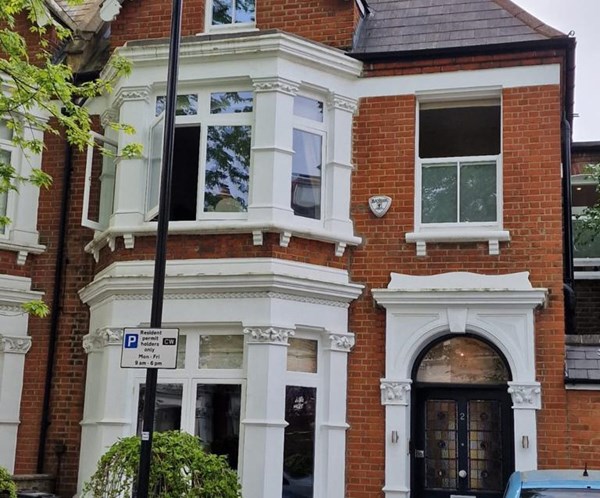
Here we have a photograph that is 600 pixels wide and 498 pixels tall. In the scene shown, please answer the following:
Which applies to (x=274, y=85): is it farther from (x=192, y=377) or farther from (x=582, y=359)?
(x=582, y=359)

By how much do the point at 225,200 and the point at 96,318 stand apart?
2.48 metres

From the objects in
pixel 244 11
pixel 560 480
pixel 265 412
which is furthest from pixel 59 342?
pixel 560 480

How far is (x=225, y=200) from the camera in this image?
11148 mm

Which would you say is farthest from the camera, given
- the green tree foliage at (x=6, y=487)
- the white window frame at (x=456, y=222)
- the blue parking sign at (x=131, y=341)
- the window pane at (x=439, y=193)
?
the window pane at (x=439, y=193)

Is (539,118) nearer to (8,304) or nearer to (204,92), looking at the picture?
(204,92)

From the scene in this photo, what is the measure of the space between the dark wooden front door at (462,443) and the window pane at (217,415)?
234cm

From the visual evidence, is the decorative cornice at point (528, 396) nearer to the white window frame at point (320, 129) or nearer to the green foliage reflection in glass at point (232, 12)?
the white window frame at point (320, 129)

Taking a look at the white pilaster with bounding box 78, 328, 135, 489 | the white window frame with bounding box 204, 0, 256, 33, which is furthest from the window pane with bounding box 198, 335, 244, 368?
the white window frame with bounding box 204, 0, 256, 33

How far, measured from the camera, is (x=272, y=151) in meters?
10.9

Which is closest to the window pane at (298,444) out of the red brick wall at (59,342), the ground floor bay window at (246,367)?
the ground floor bay window at (246,367)

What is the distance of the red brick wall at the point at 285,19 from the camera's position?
11.8m

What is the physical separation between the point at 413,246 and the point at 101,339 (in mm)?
4367

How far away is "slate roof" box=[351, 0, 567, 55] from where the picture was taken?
37.5ft

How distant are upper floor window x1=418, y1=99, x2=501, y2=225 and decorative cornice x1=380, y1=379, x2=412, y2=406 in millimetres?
2202
